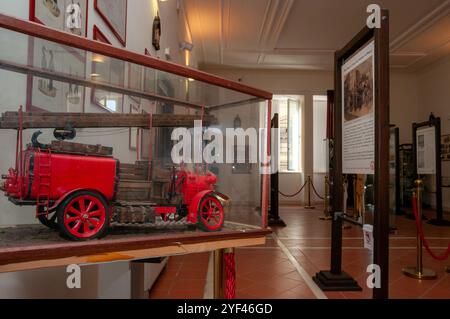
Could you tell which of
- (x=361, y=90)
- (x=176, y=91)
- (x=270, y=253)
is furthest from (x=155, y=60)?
(x=270, y=253)

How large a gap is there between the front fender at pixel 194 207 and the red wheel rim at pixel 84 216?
0.32m

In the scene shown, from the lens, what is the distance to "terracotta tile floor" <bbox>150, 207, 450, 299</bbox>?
3086mm

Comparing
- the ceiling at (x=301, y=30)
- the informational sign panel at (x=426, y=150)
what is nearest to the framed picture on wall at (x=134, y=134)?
the ceiling at (x=301, y=30)

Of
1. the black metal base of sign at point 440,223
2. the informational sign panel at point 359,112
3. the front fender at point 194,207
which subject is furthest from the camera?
the black metal base of sign at point 440,223

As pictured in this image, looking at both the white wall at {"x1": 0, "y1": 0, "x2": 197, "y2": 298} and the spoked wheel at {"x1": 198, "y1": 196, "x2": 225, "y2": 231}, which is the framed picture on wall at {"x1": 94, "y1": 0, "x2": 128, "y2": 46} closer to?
the white wall at {"x1": 0, "y1": 0, "x2": 197, "y2": 298}

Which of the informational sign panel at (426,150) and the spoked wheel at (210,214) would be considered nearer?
the spoked wheel at (210,214)

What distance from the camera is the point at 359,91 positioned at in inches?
108

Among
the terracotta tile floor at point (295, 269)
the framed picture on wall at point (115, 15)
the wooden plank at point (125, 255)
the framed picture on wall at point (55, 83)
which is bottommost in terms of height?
the terracotta tile floor at point (295, 269)

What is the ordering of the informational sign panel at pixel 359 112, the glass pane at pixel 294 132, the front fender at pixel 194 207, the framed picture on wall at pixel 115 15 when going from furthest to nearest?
the glass pane at pixel 294 132, the informational sign panel at pixel 359 112, the framed picture on wall at pixel 115 15, the front fender at pixel 194 207

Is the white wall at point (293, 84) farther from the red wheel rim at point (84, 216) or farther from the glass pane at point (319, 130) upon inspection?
the red wheel rim at point (84, 216)

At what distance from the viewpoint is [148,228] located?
3.70ft

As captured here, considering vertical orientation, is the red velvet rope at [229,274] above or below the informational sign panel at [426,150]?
below

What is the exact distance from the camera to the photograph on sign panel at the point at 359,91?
2.53 meters

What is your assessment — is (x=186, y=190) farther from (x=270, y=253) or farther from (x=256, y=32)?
(x=256, y=32)
